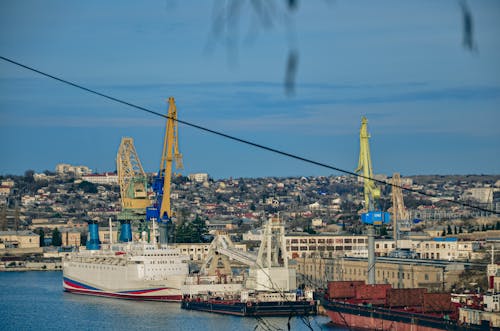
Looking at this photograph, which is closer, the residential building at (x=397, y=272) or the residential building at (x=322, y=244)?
the residential building at (x=397, y=272)

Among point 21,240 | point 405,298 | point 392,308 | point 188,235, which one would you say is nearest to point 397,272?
point 392,308

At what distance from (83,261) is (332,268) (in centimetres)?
974

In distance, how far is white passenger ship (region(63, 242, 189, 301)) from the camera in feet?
140

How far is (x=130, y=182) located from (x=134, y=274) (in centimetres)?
1214

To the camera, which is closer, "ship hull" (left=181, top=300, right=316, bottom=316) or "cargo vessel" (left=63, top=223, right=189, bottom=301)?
"ship hull" (left=181, top=300, right=316, bottom=316)

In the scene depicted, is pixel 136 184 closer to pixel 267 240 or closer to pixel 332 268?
pixel 332 268

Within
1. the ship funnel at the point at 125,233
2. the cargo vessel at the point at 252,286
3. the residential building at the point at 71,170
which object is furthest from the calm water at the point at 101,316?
the residential building at the point at 71,170

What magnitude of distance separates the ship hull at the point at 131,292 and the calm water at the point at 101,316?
2.16 ft

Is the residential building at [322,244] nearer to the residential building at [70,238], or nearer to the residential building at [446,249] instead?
the residential building at [446,249]

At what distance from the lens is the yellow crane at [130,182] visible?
180ft

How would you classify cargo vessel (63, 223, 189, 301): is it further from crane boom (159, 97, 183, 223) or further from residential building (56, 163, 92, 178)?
residential building (56, 163, 92, 178)

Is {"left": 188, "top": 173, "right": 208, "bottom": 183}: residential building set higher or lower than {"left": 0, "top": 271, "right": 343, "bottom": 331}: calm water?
higher

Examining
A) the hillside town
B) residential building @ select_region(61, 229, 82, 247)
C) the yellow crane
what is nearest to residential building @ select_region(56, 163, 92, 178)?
the hillside town

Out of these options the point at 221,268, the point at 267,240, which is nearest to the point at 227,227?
the point at 221,268
